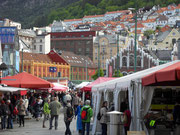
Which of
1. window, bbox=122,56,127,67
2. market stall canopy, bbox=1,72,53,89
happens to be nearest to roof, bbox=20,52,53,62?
window, bbox=122,56,127,67

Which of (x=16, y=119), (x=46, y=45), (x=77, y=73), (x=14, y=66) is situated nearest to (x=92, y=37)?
(x=46, y=45)

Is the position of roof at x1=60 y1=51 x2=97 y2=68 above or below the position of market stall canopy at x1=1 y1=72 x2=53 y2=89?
above

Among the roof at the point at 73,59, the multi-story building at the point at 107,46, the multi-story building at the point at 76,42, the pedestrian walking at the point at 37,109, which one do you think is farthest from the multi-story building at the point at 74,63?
the pedestrian walking at the point at 37,109

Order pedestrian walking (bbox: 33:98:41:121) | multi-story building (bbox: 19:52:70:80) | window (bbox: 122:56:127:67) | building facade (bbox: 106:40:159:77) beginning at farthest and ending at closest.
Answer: window (bbox: 122:56:127:67) → building facade (bbox: 106:40:159:77) → multi-story building (bbox: 19:52:70:80) → pedestrian walking (bbox: 33:98:41:121)

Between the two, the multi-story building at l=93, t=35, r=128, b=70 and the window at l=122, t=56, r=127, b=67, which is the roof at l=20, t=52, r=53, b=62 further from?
the multi-story building at l=93, t=35, r=128, b=70

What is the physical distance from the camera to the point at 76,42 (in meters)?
146

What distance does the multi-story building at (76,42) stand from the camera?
5600 inches

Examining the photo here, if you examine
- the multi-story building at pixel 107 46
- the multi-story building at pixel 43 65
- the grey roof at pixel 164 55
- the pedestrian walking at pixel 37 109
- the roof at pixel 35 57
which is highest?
the multi-story building at pixel 107 46

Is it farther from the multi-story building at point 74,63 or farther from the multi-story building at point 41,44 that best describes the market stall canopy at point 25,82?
the multi-story building at point 41,44

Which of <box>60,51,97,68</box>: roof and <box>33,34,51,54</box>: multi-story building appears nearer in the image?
<box>60,51,97,68</box>: roof

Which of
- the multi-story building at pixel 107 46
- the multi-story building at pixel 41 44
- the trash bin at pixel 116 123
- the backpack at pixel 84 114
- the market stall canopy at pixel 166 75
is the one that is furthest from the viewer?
the multi-story building at pixel 41 44

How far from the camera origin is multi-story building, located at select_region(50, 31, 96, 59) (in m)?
142

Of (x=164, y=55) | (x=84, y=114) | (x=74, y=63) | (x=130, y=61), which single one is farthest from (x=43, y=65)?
(x=84, y=114)

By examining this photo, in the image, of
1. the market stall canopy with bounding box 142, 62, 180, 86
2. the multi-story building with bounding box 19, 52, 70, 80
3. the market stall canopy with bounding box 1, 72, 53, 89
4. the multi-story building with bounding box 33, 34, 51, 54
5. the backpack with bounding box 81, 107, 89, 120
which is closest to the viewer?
the market stall canopy with bounding box 142, 62, 180, 86
